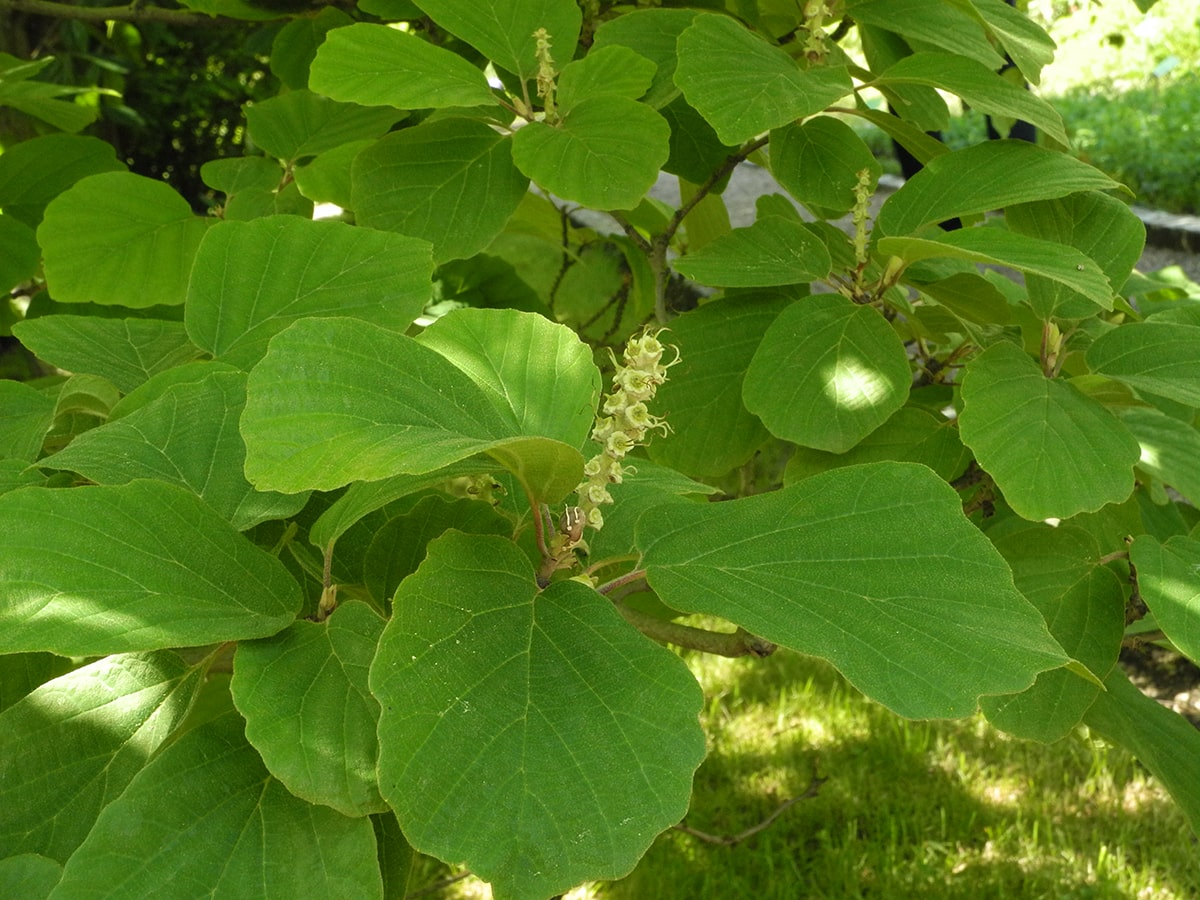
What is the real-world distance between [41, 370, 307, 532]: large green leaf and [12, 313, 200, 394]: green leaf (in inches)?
7.7

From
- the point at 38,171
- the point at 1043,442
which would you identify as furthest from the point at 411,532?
the point at 38,171

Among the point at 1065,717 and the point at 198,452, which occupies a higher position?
the point at 198,452

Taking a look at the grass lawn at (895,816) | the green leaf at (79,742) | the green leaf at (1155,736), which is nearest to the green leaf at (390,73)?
the green leaf at (79,742)

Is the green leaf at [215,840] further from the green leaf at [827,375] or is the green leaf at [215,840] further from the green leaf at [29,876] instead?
the green leaf at [827,375]

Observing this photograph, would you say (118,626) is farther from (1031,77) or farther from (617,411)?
(1031,77)

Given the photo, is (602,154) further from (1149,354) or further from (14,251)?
(14,251)

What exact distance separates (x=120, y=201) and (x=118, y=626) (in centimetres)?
86

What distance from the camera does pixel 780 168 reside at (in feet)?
4.29

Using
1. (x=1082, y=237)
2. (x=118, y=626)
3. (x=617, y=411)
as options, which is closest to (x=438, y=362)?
(x=617, y=411)

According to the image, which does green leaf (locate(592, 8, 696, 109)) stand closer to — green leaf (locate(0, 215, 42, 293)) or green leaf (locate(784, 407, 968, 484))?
green leaf (locate(784, 407, 968, 484))

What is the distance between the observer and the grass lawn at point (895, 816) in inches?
97.6

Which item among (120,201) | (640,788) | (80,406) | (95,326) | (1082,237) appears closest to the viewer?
(640,788)

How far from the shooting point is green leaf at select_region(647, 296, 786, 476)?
1289mm

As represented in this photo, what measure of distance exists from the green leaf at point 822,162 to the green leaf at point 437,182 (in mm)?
289
